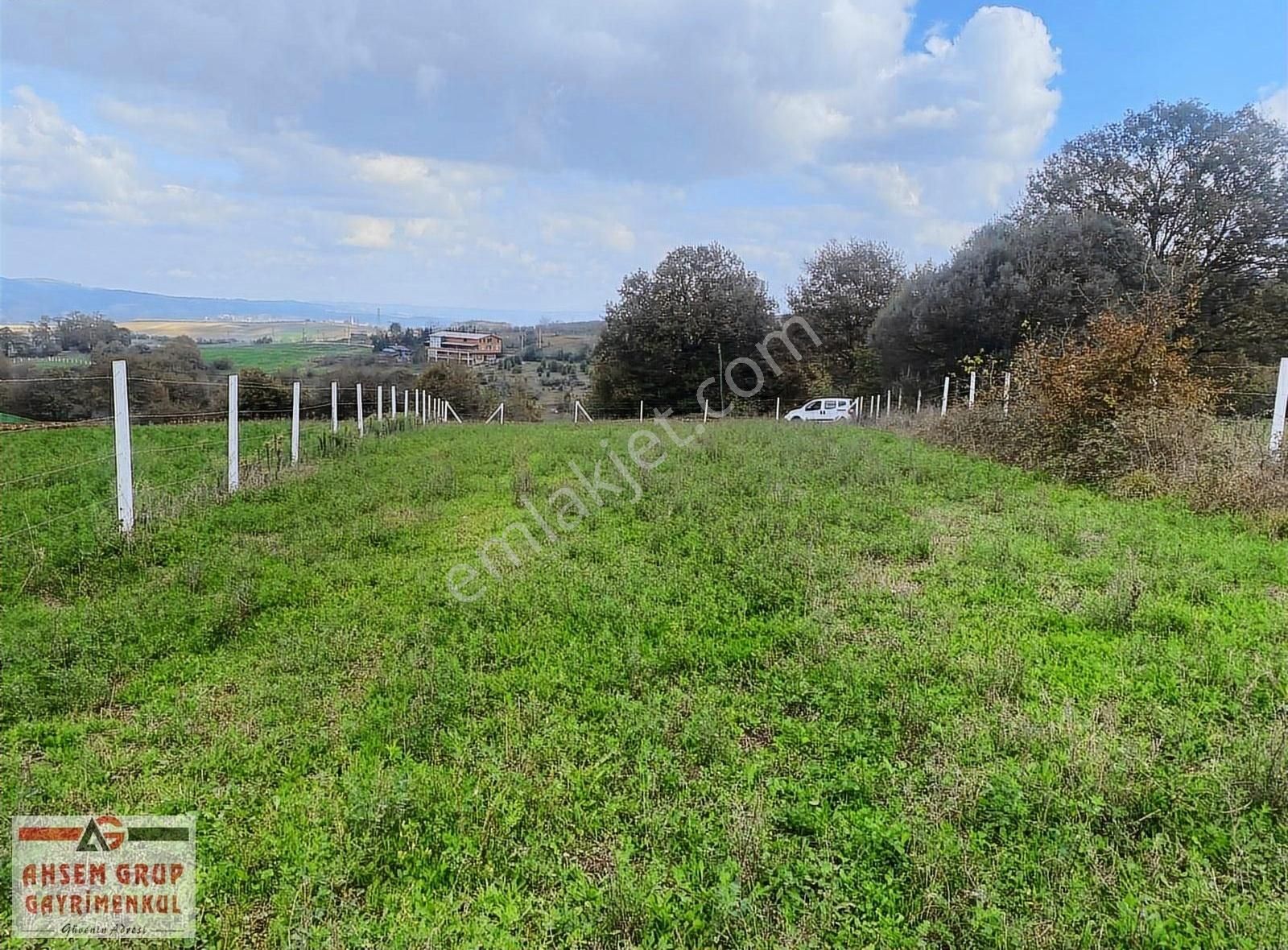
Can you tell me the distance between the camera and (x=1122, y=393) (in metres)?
8.05

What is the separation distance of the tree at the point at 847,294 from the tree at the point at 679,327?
4614 millimetres

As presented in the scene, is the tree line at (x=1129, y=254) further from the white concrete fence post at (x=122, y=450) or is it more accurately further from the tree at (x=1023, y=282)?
the white concrete fence post at (x=122, y=450)

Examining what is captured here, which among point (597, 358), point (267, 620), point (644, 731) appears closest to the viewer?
point (644, 731)

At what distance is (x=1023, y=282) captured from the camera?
743 inches

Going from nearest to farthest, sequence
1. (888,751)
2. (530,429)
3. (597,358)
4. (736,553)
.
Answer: (888,751)
(736,553)
(530,429)
(597,358)

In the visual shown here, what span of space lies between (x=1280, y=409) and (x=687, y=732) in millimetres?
7736

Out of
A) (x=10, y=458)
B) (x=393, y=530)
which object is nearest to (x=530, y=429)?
(x=10, y=458)

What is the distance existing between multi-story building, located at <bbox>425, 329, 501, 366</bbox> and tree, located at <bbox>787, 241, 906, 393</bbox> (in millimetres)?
18349

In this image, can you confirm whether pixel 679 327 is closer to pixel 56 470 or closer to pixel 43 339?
pixel 43 339

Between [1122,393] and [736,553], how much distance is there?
6.25 m

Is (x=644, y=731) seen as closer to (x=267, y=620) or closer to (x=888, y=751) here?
(x=888, y=751)

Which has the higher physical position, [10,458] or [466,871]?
[10,458]

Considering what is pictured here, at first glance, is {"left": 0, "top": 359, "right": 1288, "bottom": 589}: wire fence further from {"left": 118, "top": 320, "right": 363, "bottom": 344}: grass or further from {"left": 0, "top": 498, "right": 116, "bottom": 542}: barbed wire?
{"left": 118, "top": 320, "right": 363, "bottom": 344}: grass

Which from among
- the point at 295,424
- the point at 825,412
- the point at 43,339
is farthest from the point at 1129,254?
the point at 43,339
